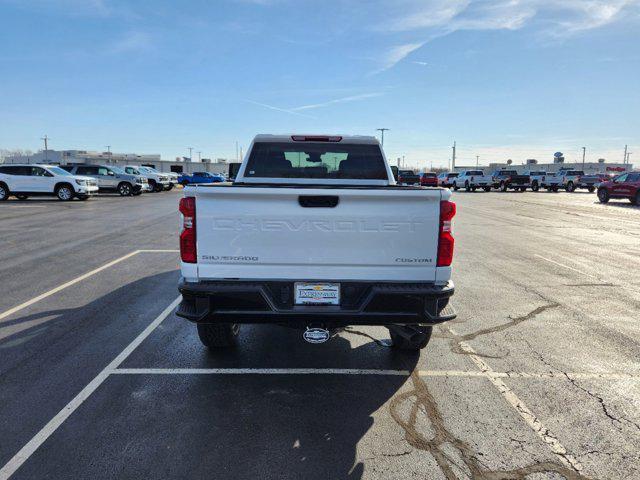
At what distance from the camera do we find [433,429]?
10.2ft

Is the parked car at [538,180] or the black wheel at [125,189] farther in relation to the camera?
the parked car at [538,180]

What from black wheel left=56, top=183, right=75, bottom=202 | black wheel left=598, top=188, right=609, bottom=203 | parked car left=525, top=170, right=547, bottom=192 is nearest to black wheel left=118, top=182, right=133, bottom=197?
black wheel left=56, top=183, right=75, bottom=202

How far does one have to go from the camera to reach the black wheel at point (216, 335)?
4188mm

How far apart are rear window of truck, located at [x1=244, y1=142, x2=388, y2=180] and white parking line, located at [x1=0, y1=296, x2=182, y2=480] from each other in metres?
2.31

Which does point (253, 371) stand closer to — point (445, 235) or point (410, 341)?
point (410, 341)

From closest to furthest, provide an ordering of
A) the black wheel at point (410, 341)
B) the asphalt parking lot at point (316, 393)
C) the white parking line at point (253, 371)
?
the asphalt parking lot at point (316, 393) → the white parking line at point (253, 371) → the black wheel at point (410, 341)

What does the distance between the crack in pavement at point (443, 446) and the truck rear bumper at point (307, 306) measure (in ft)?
2.15

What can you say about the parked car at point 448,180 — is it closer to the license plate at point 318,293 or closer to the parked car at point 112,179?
the parked car at point 112,179

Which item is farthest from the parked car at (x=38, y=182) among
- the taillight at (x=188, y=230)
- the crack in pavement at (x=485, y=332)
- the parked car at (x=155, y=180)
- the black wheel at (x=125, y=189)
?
the crack in pavement at (x=485, y=332)

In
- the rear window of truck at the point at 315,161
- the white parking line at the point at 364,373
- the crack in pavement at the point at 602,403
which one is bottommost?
the crack in pavement at the point at 602,403

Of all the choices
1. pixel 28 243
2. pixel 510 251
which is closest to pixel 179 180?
pixel 28 243

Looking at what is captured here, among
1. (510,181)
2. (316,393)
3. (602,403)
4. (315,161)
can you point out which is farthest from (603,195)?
(316,393)

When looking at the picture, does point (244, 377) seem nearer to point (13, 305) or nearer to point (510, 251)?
point (13, 305)

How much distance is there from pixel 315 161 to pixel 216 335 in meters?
2.39
